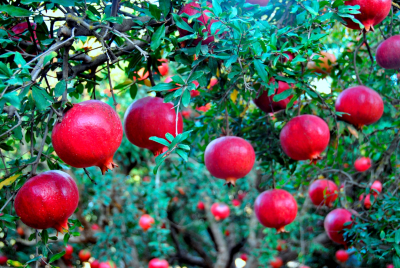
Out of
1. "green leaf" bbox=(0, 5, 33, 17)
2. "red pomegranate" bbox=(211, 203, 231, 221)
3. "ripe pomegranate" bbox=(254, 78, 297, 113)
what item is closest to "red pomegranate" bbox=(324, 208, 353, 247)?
"ripe pomegranate" bbox=(254, 78, 297, 113)

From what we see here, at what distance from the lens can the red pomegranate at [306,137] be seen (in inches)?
63.3

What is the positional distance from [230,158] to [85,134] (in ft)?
2.44

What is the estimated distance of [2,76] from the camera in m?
0.82

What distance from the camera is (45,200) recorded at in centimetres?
111

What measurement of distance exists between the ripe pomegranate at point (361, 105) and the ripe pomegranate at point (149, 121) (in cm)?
103

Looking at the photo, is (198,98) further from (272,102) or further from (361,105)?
(361,105)

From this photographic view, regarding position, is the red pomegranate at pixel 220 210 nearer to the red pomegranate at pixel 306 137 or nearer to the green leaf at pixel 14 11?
the red pomegranate at pixel 306 137

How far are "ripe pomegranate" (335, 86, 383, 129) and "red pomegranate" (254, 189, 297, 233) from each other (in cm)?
57

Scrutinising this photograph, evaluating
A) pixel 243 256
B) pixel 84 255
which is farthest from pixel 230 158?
pixel 243 256

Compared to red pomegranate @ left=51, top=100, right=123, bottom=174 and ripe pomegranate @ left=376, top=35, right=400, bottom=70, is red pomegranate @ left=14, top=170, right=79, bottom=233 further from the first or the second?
ripe pomegranate @ left=376, top=35, right=400, bottom=70

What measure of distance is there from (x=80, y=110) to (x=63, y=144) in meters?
0.11

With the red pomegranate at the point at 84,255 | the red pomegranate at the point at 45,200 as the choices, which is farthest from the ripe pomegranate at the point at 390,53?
the red pomegranate at the point at 84,255

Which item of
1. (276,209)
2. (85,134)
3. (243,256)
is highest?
(85,134)

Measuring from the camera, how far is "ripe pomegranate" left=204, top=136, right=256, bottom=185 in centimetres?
155
